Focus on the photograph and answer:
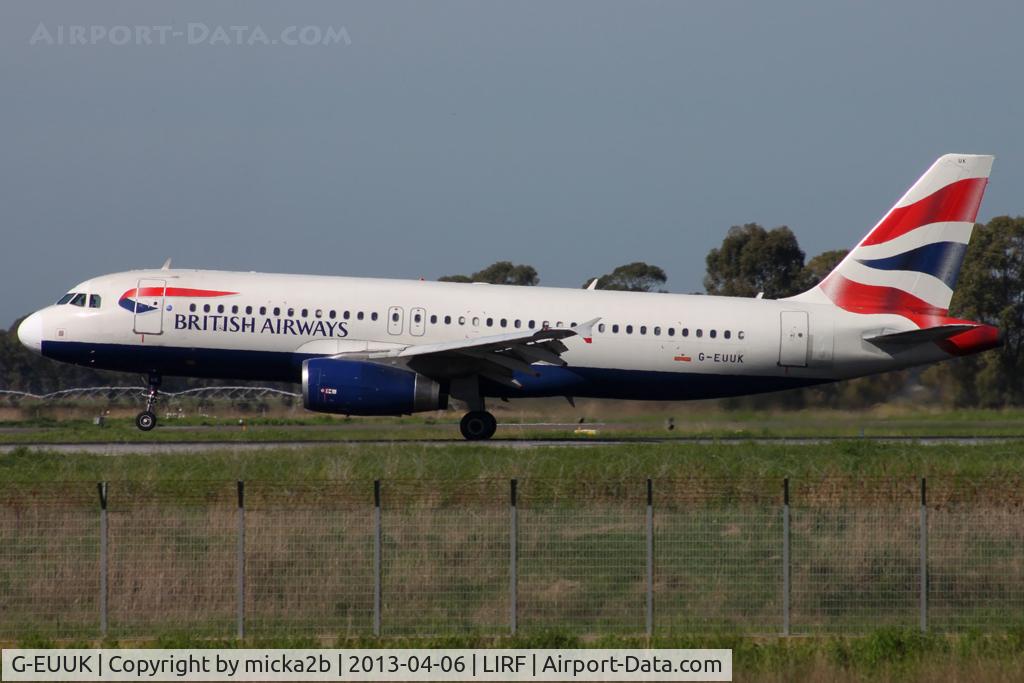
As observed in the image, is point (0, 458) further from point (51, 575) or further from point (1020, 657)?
point (1020, 657)

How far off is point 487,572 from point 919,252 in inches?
789

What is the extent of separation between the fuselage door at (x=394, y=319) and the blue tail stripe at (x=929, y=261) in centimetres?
1039

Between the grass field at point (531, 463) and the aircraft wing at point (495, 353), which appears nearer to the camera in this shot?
the grass field at point (531, 463)

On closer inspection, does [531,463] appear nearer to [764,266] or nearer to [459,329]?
[459,329]

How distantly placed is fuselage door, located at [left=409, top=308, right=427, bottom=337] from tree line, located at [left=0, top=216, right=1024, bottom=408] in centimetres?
415

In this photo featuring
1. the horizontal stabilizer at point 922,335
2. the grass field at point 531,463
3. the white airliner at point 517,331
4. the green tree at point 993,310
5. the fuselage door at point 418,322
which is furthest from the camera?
the green tree at point 993,310

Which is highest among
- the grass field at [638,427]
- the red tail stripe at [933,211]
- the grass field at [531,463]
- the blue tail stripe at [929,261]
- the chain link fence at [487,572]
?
the red tail stripe at [933,211]

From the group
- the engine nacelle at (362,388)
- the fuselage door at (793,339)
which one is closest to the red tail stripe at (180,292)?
the engine nacelle at (362,388)

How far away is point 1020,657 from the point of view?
12.2 m

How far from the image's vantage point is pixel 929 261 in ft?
104

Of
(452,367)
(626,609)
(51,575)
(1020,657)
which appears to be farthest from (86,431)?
(1020,657)

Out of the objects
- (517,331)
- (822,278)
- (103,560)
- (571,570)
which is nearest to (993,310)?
(822,278)

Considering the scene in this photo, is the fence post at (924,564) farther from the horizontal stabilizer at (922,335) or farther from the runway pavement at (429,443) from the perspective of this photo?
the horizontal stabilizer at (922,335)

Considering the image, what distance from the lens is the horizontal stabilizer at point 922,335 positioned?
99.6 ft
